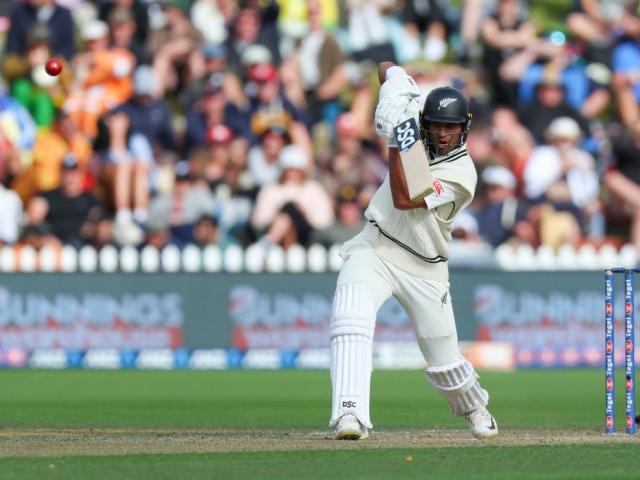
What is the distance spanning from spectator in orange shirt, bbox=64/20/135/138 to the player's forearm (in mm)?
10448

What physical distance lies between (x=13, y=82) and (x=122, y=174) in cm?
229

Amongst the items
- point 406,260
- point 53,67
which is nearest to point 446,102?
point 406,260

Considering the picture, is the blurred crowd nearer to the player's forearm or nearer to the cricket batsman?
the cricket batsman

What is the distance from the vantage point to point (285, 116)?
18734 mm

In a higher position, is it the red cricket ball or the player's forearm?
the red cricket ball

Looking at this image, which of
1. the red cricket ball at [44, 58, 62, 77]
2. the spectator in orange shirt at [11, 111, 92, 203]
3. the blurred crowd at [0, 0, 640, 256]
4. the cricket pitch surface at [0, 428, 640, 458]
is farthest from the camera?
the spectator in orange shirt at [11, 111, 92, 203]

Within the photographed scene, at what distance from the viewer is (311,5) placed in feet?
65.3

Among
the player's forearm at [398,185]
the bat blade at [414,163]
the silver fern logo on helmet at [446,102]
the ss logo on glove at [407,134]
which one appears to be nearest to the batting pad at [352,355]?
the player's forearm at [398,185]

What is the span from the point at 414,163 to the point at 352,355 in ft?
3.76

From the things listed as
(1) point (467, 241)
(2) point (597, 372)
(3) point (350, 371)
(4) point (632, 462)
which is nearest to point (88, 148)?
(1) point (467, 241)

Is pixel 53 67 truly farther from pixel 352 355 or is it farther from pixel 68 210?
pixel 68 210

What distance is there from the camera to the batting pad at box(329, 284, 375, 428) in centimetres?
846


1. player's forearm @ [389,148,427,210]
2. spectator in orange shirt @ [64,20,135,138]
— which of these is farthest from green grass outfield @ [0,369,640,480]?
spectator in orange shirt @ [64,20,135,138]

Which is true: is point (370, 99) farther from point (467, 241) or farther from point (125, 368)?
point (125, 368)
